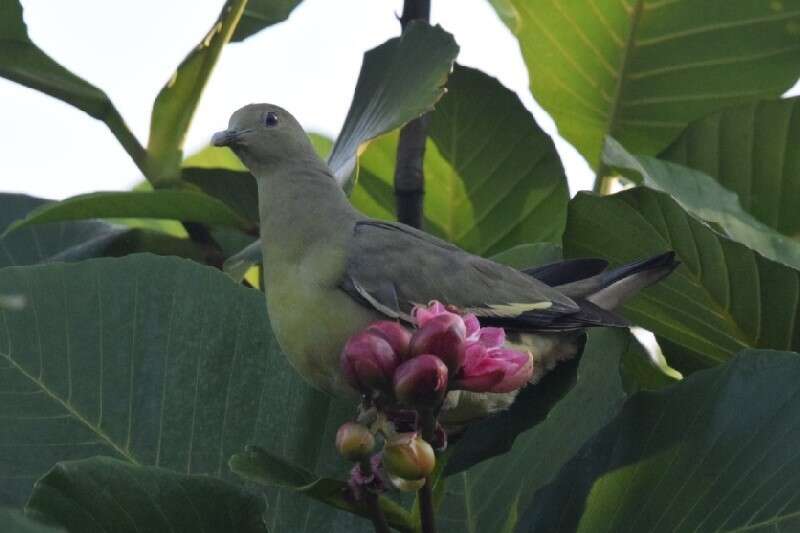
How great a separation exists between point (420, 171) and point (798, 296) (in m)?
0.65

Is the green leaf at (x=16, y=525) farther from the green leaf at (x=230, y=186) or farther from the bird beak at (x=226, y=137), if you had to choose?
the bird beak at (x=226, y=137)

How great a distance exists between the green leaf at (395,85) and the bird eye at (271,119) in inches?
13.1

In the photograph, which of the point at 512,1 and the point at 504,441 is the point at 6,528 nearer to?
the point at 504,441

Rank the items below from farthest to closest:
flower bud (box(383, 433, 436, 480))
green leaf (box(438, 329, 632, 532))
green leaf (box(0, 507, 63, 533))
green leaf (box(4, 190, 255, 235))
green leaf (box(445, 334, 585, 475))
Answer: green leaf (box(4, 190, 255, 235))
green leaf (box(438, 329, 632, 532))
green leaf (box(445, 334, 585, 475))
flower bud (box(383, 433, 436, 480))
green leaf (box(0, 507, 63, 533))

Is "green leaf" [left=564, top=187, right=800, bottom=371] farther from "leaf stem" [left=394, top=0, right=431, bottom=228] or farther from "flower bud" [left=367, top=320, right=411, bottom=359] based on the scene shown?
"flower bud" [left=367, top=320, right=411, bottom=359]

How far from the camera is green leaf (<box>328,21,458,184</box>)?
226 centimetres

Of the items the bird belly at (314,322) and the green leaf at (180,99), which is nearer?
the bird belly at (314,322)

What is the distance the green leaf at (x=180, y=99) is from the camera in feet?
7.89

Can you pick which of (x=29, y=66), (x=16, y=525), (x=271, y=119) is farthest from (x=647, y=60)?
(x=16, y=525)

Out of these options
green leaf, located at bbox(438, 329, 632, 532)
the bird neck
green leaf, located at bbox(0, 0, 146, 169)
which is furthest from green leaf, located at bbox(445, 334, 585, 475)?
green leaf, located at bbox(0, 0, 146, 169)

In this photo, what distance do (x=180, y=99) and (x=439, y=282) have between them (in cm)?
55

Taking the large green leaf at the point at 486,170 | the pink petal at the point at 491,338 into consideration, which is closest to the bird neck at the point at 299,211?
the large green leaf at the point at 486,170

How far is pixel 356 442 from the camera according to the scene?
62.8 inches

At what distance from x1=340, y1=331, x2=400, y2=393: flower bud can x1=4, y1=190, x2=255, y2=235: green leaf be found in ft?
2.32
